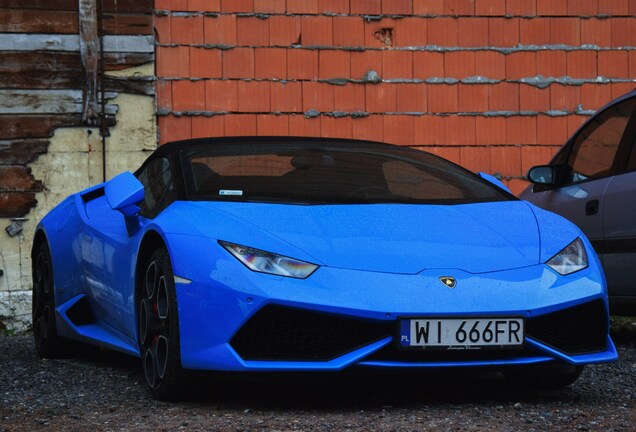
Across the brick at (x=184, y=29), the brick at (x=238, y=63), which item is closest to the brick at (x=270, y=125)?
the brick at (x=238, y=63)

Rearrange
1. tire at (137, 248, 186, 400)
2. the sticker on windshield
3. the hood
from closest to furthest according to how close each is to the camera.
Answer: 1. the hood
2. tire at (137, 248, 186, 400)
3. the sticker on windshield

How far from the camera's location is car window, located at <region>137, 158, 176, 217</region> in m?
5.84

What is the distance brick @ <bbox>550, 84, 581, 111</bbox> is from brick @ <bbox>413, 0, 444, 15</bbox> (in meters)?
1.12

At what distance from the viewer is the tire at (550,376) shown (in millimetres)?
5510

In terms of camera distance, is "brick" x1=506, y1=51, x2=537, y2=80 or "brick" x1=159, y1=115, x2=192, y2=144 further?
"brick" x1=506, y1=51, x2=537, y2=80

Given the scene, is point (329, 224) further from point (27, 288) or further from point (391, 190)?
point (27, 288)

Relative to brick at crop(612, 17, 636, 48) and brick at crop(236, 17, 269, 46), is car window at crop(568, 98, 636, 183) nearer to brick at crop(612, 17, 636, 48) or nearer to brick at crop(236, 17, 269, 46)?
brick at crop(612, 17, 636, 48)

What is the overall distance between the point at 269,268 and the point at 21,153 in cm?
524

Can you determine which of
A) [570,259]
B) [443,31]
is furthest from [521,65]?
[570,259]

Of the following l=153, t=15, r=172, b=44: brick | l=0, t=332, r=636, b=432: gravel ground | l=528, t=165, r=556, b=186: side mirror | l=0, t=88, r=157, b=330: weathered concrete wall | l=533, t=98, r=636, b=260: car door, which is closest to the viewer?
l=0, t=332, r=636, b=432: gravel ground

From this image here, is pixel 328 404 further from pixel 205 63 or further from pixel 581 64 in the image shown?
pixel 581 64

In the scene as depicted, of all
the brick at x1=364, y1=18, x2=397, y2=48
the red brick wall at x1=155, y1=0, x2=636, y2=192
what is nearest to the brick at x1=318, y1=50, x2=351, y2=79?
the red brick wall at x1=155, y1=0, x2=636, y2=192

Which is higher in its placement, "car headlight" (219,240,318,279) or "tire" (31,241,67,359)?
"car headlight" (219,240,318,279)

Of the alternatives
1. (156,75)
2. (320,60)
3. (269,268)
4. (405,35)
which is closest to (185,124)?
(156,75)
